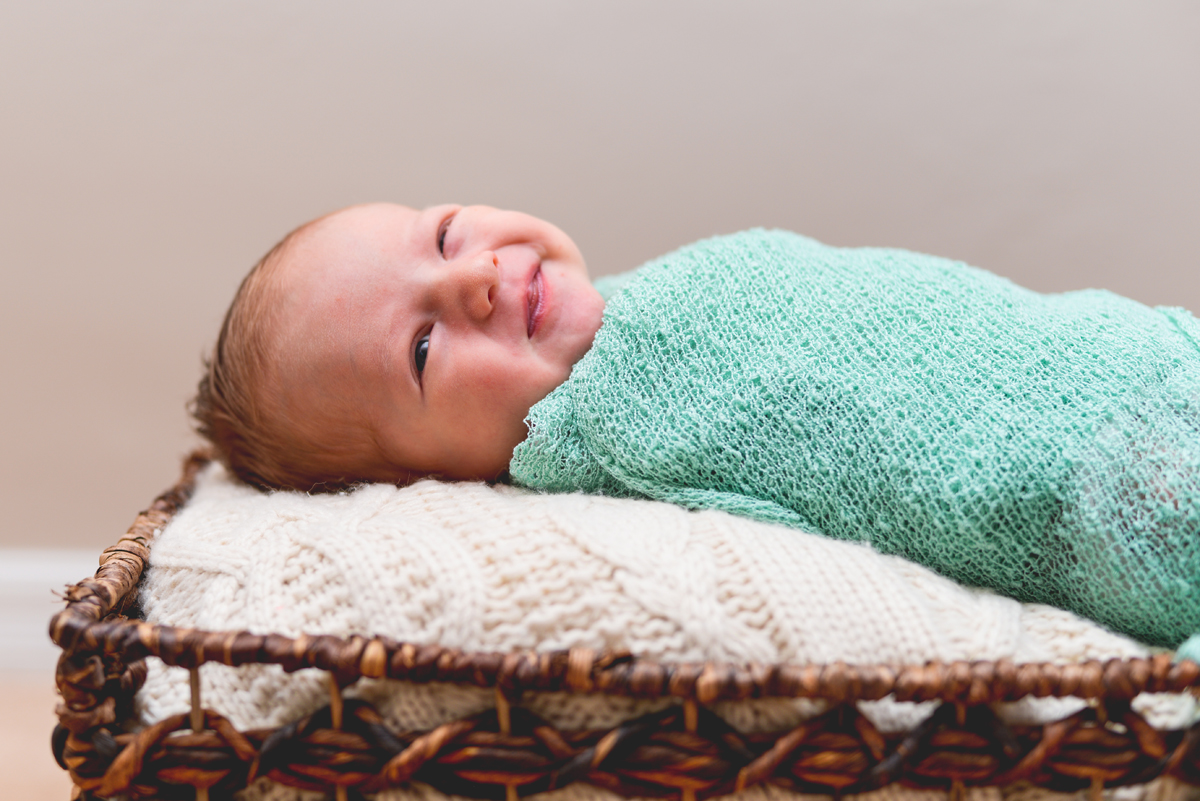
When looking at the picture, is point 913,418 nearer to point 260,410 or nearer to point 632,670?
point 632,670

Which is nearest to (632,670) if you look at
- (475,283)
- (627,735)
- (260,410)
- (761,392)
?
(627,735)

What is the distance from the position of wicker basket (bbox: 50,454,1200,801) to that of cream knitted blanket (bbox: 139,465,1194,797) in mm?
26

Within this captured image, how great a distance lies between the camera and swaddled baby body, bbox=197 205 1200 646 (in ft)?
2.07

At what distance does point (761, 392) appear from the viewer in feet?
2.40

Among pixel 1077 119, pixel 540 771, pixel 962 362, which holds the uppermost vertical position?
pixel 1077 119

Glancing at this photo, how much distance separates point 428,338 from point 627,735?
1.57 feet

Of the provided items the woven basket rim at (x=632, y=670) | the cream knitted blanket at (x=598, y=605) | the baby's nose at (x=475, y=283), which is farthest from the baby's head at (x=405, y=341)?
the woven basket rim at (x=632, y=670)

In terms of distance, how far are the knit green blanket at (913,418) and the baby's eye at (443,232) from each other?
0.21m

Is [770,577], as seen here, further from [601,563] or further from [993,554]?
[993,554]

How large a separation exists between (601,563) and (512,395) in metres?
0.30

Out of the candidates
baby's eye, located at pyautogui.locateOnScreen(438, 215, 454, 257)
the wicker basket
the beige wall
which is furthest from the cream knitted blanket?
the beige wall

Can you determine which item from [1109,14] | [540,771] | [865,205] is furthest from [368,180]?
[1109,14]

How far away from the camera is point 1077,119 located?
3.97ft

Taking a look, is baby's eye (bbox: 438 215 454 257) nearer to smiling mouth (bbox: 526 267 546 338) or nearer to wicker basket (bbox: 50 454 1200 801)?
smiling mouth (bbox: 526 267 546 338)
